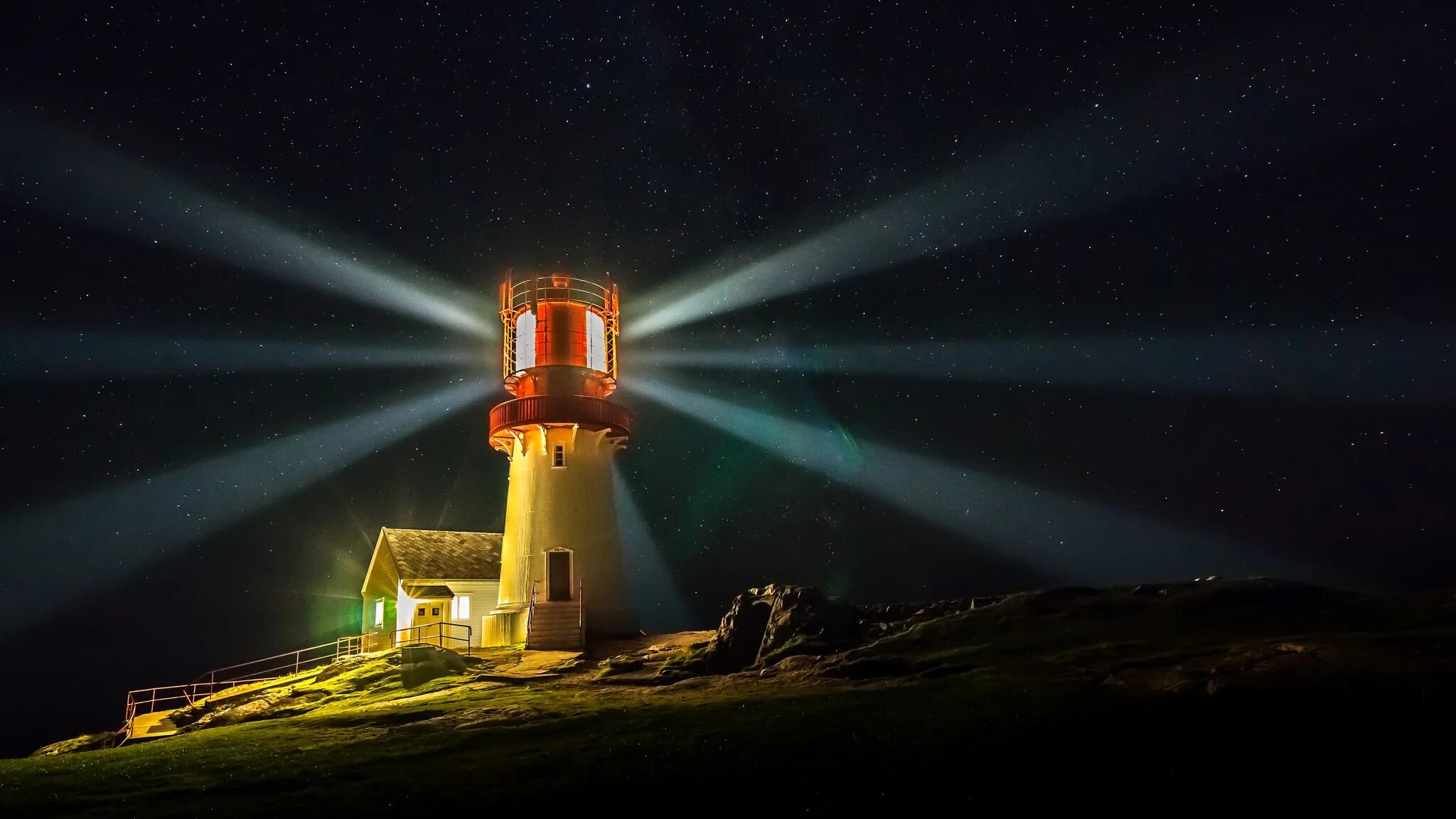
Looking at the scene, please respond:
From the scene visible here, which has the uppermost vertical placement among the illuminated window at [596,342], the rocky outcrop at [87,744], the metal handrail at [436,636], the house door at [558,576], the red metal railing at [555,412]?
the illuminated window at [596,342]

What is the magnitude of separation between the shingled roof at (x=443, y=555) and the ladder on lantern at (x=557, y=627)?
6591mm

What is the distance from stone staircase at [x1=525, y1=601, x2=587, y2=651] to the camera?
28531 millimetres

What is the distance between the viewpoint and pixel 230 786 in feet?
34.9

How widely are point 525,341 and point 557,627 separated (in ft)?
35.9

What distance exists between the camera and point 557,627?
95.0ft

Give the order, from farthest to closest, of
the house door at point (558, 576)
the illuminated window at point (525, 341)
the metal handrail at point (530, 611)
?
1. the illuminated window at point (525, 341)
2. the house door at point (558, 576)
3. the metal handrail at point (530, 611)

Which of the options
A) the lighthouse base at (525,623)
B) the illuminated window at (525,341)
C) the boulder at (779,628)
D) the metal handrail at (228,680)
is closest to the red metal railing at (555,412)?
the illuminated window at (525,341)

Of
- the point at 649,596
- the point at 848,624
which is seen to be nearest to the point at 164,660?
the point at 649,596

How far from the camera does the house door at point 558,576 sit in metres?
30.9

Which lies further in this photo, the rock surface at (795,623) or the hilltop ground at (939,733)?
the rock surface at (795,623)

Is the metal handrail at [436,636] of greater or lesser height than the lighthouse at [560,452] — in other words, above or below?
below

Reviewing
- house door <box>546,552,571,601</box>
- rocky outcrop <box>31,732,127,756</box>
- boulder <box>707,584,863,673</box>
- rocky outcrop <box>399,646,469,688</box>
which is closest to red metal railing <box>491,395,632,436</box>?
house door <box>546,552,571,601</box>

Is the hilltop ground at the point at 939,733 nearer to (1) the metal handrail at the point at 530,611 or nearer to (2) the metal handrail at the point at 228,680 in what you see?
(2) the metal handrail at the point at 228,680

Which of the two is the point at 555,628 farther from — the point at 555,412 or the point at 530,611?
the point at 555,412
